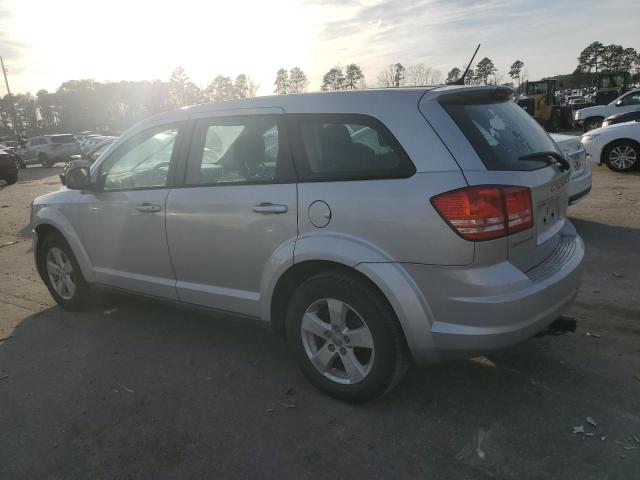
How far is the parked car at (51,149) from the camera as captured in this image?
29438 millimetres

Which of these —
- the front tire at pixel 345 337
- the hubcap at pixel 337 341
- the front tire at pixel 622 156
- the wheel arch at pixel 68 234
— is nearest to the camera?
the front tire at pixel 345 337

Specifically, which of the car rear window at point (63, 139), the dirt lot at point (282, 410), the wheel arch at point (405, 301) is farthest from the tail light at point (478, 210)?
the car rear window at point (63, 139)

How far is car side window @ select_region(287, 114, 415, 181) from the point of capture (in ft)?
9.01

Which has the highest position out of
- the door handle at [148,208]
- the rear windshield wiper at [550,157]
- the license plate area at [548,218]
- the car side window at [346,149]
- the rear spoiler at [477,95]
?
the rear spoiler at [477,95]

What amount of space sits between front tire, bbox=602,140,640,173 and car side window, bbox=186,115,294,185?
10.1 metres

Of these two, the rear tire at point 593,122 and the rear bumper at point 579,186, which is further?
the rear tire at point 593,122

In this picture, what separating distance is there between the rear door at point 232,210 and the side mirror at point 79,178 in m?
Result: 1.09

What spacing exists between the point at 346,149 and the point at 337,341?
112cm

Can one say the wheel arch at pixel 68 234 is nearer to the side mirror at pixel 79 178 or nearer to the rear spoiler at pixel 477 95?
the side mirror at pixel 79 178

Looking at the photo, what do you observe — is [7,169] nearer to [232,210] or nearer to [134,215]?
[134,215]

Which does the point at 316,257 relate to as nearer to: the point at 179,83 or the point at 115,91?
the point at 179,83

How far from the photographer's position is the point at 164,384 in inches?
137

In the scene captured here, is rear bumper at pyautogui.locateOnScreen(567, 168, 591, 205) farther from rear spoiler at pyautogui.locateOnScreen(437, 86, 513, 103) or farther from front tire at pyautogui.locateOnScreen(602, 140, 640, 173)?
front tire at pyautogui.locateOnScreen(602, 140, 640, 173)

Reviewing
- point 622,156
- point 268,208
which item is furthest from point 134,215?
point 622,156
